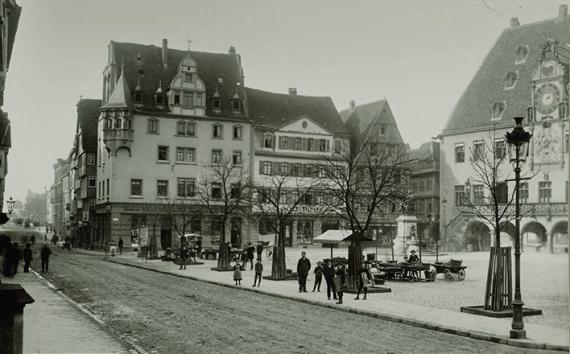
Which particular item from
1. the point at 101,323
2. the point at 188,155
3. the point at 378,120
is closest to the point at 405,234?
the point at 188,155

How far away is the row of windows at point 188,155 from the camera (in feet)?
227

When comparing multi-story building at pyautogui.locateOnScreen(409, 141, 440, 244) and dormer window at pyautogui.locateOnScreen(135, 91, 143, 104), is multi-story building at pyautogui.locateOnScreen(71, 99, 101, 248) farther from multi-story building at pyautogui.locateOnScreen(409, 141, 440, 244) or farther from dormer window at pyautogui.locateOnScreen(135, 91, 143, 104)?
multi-story building at pyautogui.locateOnScreen(409, 141, 440, 244)

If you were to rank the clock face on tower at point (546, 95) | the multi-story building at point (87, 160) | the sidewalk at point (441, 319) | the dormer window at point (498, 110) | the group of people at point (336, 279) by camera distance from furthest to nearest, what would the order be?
1. the multi-story building at point (87, 160)
2. the dormer window at point (498, 110)
3. the clock face on tower at point (546, 95)
4. the group of people at point (336, 279)
5. the sidewalk at point (441, 319)

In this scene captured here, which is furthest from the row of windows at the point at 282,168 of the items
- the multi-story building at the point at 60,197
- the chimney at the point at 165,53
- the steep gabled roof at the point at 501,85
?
the multi-story building at the point at 60,197

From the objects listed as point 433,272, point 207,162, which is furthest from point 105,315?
point 207,162

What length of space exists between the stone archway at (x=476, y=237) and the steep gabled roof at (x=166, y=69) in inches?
1090

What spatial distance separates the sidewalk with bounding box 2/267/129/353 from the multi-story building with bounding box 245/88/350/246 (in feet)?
164

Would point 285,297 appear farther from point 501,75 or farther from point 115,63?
point 115,63

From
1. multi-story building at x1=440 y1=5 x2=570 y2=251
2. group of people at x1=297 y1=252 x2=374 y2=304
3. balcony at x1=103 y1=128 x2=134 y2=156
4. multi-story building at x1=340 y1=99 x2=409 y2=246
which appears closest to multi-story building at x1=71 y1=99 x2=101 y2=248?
balcony at x1=103 y1=128 x2=134 y2=156

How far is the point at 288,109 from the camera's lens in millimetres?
79438

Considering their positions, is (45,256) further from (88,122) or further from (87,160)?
(88,122)

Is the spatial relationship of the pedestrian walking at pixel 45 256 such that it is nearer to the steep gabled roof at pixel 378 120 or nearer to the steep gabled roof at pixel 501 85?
the steep gabled roof at pixel 501 85

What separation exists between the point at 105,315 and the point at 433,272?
19144mm

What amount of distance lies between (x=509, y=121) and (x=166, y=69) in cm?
3521
